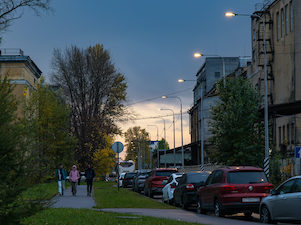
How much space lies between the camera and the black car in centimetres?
2595

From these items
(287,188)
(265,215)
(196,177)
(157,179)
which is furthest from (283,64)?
(287,188)

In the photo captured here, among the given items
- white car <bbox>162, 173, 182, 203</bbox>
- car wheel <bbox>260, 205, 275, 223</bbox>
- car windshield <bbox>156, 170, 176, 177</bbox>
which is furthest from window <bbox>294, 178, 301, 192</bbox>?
car windshield <bbox>156, 170, 176, 177</bbox>

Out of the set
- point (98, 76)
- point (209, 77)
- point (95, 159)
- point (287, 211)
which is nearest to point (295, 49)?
point (98, 76)

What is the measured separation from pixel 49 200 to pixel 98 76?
59.1 metres

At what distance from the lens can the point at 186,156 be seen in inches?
4902

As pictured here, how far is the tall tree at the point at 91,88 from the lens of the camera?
66938mm

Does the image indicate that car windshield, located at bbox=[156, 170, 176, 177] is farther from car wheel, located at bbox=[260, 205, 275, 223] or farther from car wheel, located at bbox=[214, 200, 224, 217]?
car wheel, located at bbox=[260, 205, 275, 223]

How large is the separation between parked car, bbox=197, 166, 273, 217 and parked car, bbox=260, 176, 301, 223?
8.05 feet

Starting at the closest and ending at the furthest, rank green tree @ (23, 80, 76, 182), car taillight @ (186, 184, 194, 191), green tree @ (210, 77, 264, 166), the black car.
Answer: the black car
car taillight @ (186, 184, 194, 191)
green tree @ (210, 77, 264, 166)
green tree @ (23, 80, 76, 182)

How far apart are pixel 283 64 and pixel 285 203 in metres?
43.2

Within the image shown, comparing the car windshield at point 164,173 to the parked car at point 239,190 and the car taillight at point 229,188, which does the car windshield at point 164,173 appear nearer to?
the parked car at point 239,190

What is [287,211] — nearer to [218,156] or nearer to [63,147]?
[218,156]

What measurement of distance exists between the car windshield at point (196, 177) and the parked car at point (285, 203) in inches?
342

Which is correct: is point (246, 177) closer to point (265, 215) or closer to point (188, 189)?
point (265, 215)
